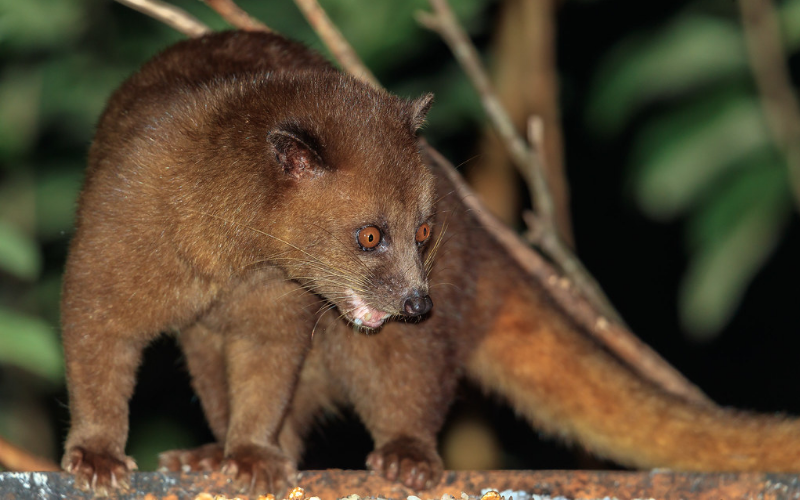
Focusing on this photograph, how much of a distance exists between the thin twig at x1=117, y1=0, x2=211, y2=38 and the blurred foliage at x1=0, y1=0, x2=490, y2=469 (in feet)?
4.49

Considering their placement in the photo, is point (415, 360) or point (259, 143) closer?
point (259, 143)

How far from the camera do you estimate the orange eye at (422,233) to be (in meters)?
3.54

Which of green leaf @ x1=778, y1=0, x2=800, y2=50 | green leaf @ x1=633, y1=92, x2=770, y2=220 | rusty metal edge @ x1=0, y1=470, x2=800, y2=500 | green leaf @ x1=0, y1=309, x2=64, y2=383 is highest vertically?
green leaf @ x1=778, y1=0, x2=800, y2=50

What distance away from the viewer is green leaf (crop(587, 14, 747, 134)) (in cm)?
520

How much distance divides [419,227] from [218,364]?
1330 millimetres

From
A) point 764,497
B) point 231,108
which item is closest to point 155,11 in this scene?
point 231,108

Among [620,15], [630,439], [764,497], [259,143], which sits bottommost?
[764,497]

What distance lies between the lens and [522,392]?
4.72m

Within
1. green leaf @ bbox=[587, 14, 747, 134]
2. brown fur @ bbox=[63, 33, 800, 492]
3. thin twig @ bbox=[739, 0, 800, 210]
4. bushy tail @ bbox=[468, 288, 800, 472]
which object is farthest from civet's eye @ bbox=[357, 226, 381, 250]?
green leaf @ bbox=[587, 14, 747, 134]

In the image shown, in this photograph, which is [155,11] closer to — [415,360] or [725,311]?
[415,360]

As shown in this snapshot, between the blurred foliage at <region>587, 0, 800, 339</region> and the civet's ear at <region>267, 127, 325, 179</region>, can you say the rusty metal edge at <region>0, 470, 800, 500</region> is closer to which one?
A: the civet's ear at <region>267, 127, 325, 179</region>

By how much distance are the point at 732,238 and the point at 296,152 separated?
2.44 metres

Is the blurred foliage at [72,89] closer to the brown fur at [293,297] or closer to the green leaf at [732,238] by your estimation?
the brown fur at [293,297]

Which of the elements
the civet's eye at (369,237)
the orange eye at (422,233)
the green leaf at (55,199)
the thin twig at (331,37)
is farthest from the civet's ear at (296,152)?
the green leaf at (55,199)
